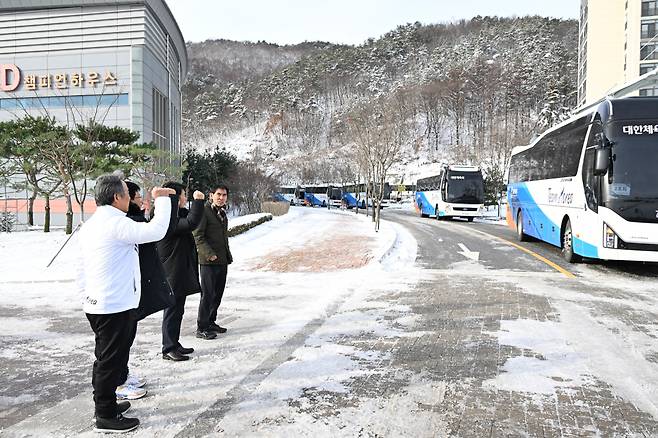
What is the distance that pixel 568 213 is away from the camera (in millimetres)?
11594

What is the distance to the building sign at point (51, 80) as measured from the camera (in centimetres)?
3110

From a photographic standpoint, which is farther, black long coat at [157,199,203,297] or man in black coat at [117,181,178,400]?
black long coat at [157,199,203,297]

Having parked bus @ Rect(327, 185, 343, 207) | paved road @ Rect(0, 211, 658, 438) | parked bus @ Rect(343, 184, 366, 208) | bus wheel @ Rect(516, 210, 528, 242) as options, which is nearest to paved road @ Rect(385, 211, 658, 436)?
paved road @ Rect(0, 211, 658, 438)

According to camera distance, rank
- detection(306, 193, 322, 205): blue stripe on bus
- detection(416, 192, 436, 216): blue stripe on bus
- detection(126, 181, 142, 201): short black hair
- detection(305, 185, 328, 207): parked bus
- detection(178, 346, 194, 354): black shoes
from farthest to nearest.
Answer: detection(306, 193, 322, 205): blue stripe on bus → detection(305, 185, 328, 207): parked bus → detection(416, 192, 436, 216): blue stripe on bus → detection(178, 346, 194, 354): black shoes → detection(126, 181, 142, 201): short black hair

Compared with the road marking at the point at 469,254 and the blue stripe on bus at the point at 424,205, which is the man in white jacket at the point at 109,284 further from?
the blue stripe on bus at the point at 424,205

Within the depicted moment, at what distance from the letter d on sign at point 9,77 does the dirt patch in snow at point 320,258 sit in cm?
2752

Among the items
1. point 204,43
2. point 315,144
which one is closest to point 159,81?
point 315,144

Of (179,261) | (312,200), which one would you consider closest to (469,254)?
(179,261)

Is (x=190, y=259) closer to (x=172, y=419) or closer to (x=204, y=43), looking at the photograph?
(x=172, y=419)

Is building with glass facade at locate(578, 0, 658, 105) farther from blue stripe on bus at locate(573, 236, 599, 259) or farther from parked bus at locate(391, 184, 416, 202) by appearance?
blue stripe on bus at locate(573, 236, 599, 259)

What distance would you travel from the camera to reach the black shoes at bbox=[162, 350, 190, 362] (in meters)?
4.83

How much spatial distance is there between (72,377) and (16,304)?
4144 mm

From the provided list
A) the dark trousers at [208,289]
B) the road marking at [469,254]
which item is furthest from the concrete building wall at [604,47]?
the dark trousers at [208,289]

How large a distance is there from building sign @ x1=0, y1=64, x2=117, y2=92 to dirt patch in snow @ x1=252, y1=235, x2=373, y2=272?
22.7 m
